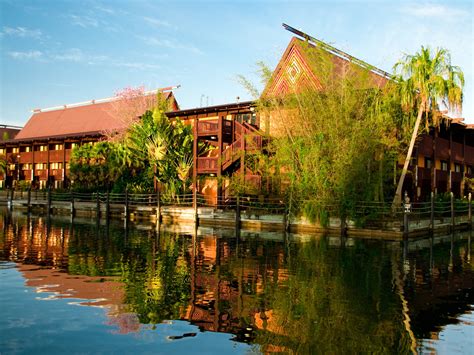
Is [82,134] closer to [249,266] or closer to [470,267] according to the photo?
[249,266]

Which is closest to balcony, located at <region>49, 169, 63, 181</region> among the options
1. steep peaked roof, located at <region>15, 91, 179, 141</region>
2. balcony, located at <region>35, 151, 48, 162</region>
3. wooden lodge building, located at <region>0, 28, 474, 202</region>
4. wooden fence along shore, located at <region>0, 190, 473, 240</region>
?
balcony, located at <region>35, 151, 48, 162</region>

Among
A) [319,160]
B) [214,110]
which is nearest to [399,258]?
[319,160]

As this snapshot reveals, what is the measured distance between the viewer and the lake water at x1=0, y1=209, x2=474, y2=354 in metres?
8.00

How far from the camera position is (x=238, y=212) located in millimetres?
27906

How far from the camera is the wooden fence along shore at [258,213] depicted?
24.7 m

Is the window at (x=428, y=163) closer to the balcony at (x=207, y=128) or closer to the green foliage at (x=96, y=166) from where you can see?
the balcony at (x=207, y=128)

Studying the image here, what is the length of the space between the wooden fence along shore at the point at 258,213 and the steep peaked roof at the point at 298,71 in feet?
23.0

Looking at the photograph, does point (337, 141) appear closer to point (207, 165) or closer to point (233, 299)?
point (207, 165)

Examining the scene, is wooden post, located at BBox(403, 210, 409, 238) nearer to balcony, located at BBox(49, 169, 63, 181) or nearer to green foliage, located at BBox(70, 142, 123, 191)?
green foliage, located at BBox(70, 142, 123, 191)

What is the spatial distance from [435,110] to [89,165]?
2824cm

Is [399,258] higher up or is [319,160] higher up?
[319,160]

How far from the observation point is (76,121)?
57.1 m

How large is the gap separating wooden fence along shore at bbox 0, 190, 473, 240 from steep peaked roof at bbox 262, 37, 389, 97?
23.0ft

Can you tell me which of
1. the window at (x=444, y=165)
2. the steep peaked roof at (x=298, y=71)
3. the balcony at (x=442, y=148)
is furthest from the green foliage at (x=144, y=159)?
the window at (x=444, y=165)
